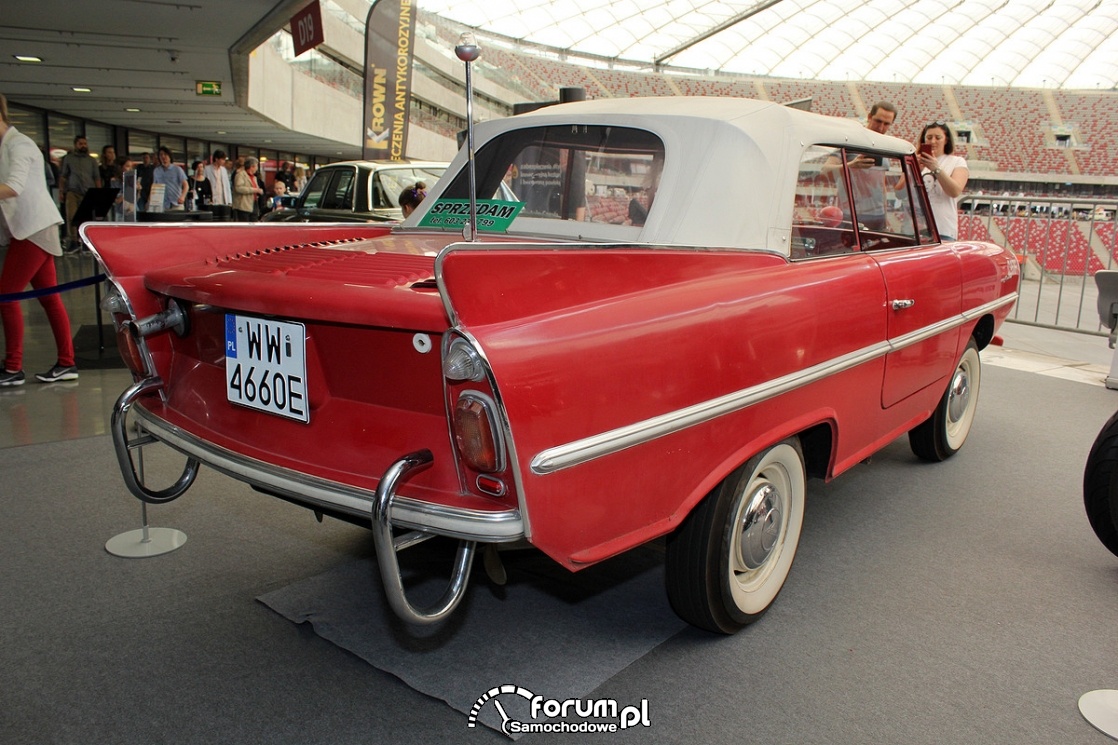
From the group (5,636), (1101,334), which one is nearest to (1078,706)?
(5,636)

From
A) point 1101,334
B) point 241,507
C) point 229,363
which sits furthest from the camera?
point 1101,334

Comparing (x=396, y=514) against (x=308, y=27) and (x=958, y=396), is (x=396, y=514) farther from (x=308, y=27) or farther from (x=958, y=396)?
(x=308, y=27)

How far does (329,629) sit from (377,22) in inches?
481

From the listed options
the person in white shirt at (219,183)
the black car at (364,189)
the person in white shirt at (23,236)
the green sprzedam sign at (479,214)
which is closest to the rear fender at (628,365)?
the green sprzedam sign at (479,214)

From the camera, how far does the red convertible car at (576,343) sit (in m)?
1.76

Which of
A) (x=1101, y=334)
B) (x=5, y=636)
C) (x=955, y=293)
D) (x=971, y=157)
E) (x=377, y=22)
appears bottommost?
(x=5, y=636)

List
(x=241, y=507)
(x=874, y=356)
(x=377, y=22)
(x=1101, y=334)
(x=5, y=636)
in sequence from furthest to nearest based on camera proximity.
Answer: (x=377, y=22) → (x=1101, y=334) → (x=241, y=507) → (x=874, y=356) → (x=5, y=636)

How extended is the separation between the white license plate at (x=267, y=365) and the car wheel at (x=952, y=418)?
3.17 m

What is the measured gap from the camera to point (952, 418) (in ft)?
14.2

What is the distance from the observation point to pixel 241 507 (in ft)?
11.6

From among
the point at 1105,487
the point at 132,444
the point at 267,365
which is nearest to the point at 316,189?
the point at 132,444

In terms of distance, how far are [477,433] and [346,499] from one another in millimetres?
418

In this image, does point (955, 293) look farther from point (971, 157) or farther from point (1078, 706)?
point (971, 157)

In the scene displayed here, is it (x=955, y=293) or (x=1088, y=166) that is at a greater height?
(x=1088, y=166)
